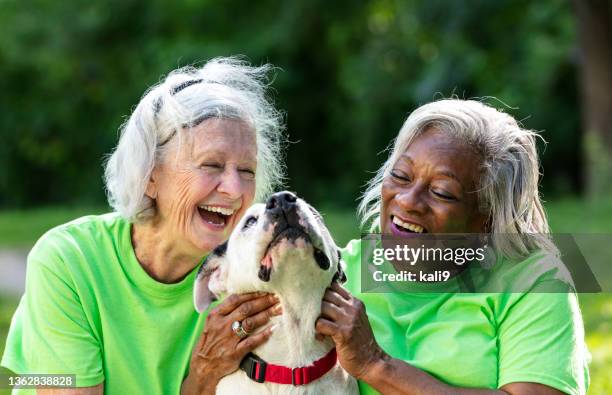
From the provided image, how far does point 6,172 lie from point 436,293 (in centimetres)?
2082

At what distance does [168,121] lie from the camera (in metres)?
3.95

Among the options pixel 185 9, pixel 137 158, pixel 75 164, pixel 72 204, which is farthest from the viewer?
pixel 75 164

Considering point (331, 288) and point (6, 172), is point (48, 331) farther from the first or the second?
point (6, 172)

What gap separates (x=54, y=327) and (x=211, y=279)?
2.11 feet

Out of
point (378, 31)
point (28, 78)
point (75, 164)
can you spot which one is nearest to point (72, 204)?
point (75, 164)

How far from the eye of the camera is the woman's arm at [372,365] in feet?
11.0

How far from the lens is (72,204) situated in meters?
22.0

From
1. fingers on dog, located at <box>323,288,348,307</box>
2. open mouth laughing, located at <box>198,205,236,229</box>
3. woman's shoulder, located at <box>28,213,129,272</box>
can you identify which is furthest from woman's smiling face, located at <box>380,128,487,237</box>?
woman's shoulder, located at <box>28,213,129,272</box>

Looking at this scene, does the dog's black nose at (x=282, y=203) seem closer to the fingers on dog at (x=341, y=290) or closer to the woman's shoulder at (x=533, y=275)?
the fingers on dog at (x=341, y=290)

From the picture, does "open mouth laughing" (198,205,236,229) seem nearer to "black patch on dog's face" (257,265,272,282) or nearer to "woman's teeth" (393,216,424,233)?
"black patch on dog's face" (257,265,272,282)

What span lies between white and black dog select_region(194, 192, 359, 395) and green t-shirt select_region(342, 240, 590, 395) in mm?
261

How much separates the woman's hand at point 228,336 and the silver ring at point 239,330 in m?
0.01

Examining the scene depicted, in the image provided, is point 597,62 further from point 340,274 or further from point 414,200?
point 340,274

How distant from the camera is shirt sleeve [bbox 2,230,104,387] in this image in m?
3.64
